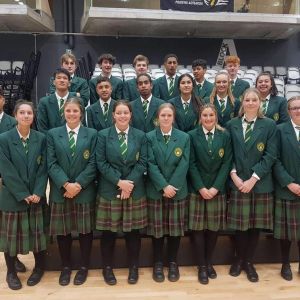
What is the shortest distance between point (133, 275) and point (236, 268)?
0.85 meters

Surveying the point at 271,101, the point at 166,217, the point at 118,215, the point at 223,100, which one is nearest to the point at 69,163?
the point at 118,215

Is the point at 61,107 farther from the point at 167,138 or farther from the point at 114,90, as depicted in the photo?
the point at 167,138

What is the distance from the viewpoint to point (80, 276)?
2939 millimetres

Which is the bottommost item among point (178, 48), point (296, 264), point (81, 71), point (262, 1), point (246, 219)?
point (296, 264)

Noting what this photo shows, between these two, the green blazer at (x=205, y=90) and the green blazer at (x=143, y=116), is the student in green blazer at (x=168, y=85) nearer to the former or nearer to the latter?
the green blazer at (x=205, y=90)

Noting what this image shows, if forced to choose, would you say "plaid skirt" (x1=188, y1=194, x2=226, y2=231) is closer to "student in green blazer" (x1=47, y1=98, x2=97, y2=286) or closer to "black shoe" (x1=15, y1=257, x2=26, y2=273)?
"student in green blazer" (x1=47, y1=98, x2=97, y2=286)

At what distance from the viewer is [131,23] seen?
864 centimetres

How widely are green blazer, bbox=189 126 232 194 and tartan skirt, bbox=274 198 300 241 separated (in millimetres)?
475

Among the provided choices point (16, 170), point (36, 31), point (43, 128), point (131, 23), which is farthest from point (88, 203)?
point (36, 31)

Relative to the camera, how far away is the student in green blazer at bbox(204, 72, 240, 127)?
3.37 metres

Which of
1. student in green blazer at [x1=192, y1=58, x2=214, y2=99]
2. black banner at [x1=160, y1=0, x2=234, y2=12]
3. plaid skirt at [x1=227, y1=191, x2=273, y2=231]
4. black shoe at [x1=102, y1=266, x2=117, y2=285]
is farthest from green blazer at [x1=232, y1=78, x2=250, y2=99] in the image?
black banner at [x1=160, y1=0, x2=234, y2=12]

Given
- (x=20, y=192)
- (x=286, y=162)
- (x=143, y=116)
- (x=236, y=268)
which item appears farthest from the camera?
(x=143, y=116)

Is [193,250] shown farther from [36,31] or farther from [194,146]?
[36,31]

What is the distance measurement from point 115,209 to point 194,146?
0.80 meters
